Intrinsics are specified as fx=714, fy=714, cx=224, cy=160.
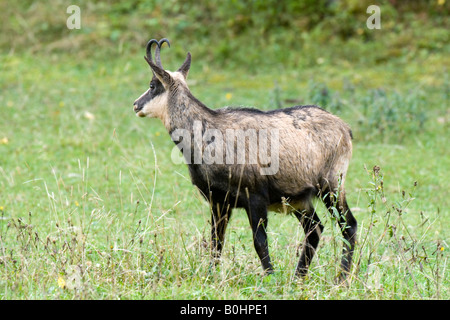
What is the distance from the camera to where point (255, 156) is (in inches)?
237

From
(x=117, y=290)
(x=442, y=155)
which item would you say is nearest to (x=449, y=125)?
(x=442, y=155)

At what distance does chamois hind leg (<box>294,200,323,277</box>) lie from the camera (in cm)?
619

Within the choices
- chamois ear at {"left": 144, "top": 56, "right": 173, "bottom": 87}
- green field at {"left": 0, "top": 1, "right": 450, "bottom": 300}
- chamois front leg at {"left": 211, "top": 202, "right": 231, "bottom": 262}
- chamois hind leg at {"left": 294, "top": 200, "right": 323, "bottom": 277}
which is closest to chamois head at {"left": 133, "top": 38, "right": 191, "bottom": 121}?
chamois ear at {"left": 144, "top": 56, "right": 173, "bottom": 87}

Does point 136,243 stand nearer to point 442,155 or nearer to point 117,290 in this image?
→ point 117,290

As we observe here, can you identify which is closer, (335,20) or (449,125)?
(449,125)

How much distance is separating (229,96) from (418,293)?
8369 mm

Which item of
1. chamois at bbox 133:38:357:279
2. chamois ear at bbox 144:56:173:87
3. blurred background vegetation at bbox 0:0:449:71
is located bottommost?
chamois at bbox 133:38:357:279

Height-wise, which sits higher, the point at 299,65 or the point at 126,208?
the point at 299,65

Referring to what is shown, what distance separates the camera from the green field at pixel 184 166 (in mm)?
5711

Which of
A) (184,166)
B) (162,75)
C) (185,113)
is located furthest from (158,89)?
(184,166)

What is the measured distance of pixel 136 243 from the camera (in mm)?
6336

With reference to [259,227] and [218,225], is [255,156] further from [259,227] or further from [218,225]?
[218,225]

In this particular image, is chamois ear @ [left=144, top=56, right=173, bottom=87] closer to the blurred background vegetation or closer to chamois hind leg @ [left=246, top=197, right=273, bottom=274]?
chamois hind leg @ [left=246, top=197, right=273, bottom=274]

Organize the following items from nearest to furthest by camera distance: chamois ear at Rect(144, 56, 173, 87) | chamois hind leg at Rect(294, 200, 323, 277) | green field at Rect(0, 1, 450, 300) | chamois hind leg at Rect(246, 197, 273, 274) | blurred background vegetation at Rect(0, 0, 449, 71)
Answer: green field at Rect(0, 1, 450, 300) → chamois hind leg at Rect(246, 197, 273, 274) → chamois ear at Rect(144, 56, 173, 87) → chamois hind leg at Rect(294, 200, 323, 277) → blurred background vegetation at Rect(0, 0, 449, 71)
